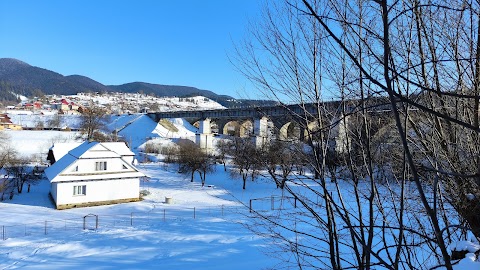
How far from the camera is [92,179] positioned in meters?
21.8

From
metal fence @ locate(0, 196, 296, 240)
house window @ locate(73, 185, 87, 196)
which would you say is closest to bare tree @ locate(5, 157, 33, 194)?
house window @ locate(73, 185, 87, 196)

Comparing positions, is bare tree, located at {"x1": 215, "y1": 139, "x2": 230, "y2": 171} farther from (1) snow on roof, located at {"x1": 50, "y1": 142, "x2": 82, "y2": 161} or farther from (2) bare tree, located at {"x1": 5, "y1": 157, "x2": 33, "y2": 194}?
(2) bare tree, located at {"x1": 5, "y1": 157, "x2": 33, "y2": 194}

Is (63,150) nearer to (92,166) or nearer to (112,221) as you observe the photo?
(92,166)

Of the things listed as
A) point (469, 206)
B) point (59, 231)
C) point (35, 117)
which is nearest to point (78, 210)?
point (59, 231)

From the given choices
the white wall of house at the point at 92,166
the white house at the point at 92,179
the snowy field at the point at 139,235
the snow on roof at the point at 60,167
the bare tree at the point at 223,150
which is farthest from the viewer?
the bare tree at the point at 223,150

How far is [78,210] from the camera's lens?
2020cm

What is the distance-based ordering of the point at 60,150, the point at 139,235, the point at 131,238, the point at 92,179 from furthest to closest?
the point at 60,150
the point at 92,179
the point at 139,235
the point at 131,238

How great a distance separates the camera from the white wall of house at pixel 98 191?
20.6 metres

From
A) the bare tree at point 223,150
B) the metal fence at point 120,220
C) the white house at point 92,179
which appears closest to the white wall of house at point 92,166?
the white house at point 92,179

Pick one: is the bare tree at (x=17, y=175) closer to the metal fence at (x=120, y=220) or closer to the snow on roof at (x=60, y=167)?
the snow on roof at (x=60, y=167)

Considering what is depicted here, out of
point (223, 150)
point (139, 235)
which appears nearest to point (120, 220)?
point (139, 235)

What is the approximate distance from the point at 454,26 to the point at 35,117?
100 meters

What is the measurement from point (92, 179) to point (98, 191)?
2.98 ft

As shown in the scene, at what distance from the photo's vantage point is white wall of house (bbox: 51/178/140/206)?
20625 millimetres
